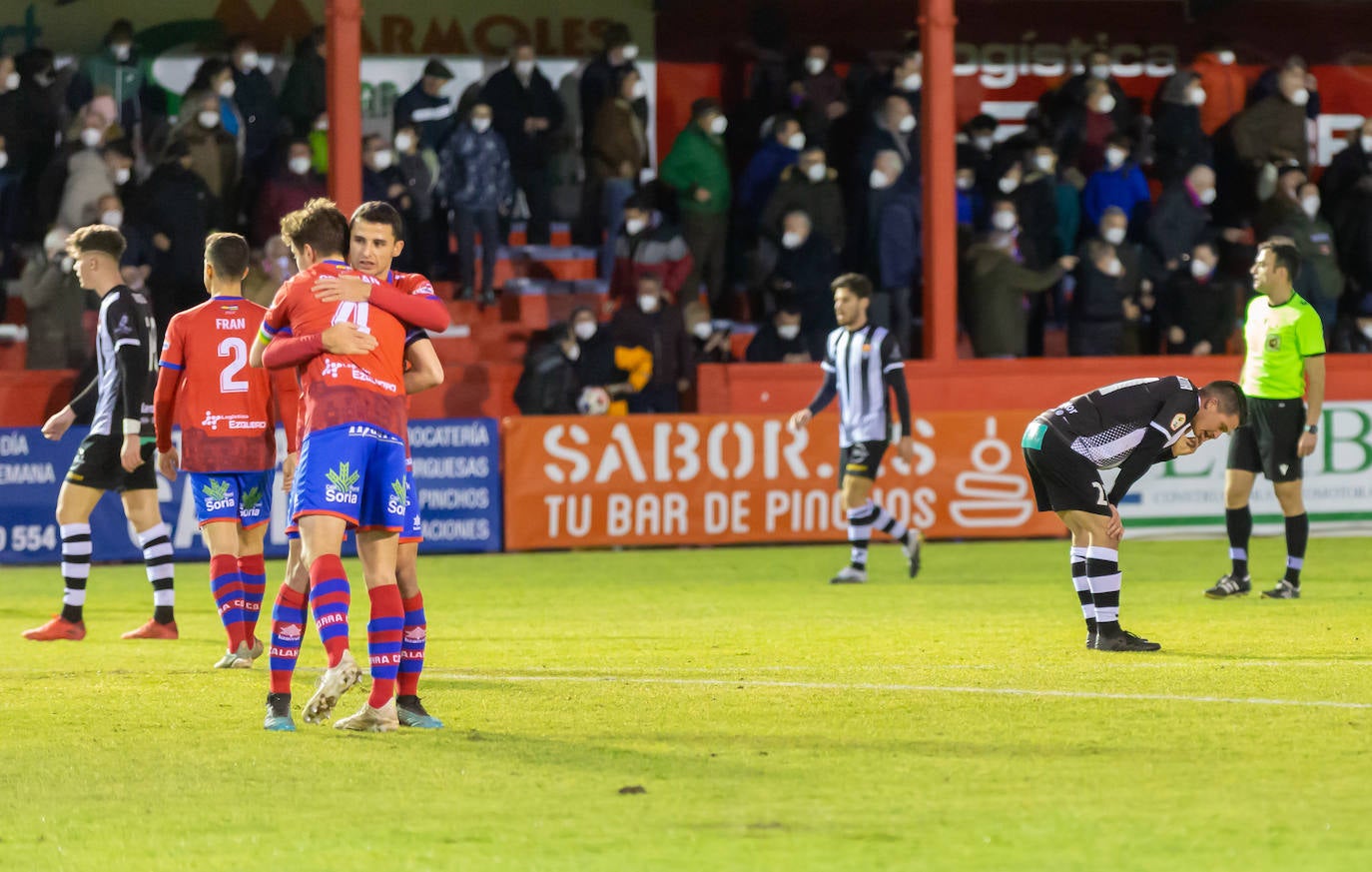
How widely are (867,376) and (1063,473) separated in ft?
15.3

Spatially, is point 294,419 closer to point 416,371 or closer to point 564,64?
point 416,371

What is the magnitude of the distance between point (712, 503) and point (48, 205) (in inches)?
248

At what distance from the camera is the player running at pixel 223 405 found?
9.49m

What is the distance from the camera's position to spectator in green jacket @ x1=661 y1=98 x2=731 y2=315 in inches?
766

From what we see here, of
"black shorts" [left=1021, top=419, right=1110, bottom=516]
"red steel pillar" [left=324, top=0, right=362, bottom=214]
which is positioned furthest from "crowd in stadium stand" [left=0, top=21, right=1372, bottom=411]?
"black shorts" [left=1021, top=419, right=1110, bottom=516]

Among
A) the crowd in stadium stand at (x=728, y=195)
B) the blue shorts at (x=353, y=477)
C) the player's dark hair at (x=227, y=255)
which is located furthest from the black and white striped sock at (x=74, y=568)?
the crowd in stadium stand at (x=728, y=195)

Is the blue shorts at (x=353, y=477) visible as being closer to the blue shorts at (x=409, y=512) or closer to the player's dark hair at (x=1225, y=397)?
the blue shorts at (x=409, y=512)

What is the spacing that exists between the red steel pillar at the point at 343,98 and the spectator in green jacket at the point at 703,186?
295cm

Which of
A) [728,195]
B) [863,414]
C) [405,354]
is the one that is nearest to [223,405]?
[405,354]

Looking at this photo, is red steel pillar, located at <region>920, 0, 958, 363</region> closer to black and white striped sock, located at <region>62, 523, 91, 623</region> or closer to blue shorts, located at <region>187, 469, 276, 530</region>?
black and white striped sock, located at <region>62, 523, 91, 623</region>

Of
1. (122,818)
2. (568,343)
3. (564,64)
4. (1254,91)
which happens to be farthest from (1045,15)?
(122,818)

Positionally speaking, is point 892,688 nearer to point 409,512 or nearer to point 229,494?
point 409,512

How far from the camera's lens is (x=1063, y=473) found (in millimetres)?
9781

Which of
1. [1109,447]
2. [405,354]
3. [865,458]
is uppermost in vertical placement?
[405,354]
